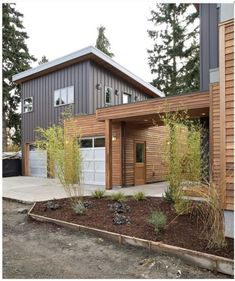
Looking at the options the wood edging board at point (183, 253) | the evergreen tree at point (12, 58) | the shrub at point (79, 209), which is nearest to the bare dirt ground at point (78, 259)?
the wood edging board at point (183, 253)

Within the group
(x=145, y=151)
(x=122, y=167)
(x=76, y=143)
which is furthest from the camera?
(x=145, y=151)

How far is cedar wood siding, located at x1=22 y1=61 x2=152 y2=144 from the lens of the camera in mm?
12969

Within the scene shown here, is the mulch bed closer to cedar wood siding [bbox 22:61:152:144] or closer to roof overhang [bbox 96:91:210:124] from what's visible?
roof overhang [bbox 96:91:210:124]

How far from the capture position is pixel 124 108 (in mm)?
9289

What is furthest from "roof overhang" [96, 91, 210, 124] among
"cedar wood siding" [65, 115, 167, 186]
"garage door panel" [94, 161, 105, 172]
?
"garage door panel" [94, 161, 105, 172]

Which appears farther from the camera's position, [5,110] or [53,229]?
[5,110]

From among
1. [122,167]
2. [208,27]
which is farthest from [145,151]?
[208,27]

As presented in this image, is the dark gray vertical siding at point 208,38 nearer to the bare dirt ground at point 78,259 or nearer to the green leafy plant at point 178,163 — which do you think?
the green leafy plant at point 178,163

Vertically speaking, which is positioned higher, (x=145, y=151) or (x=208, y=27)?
(x=208, y=27)

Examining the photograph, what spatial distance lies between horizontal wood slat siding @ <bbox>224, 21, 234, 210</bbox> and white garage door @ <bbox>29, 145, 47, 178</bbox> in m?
11.9

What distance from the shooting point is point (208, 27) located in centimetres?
839

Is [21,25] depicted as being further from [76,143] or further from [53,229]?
[53,229]

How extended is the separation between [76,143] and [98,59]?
7.45 meters

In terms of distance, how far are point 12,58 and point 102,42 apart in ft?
27.2
